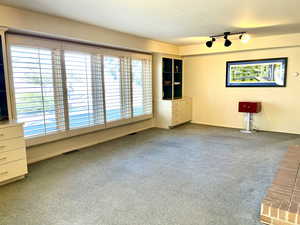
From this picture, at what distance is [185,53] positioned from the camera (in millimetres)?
6539

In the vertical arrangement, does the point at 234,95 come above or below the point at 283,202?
above

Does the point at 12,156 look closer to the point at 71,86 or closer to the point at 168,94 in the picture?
the point at 71,86

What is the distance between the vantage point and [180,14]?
350 cm

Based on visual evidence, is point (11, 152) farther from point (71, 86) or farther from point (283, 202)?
point (283, 202)

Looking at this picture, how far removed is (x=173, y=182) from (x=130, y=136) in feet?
8.84

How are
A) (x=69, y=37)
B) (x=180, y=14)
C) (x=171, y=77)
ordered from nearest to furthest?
(x=180, y=14) → (x=69, y=37) → (x=171, y=77)

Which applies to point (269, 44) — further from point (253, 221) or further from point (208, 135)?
point (253, 221)

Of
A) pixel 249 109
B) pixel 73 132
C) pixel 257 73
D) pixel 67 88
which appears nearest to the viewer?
pixel 67 88

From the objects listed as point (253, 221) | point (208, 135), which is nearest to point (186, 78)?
point (208, 135)

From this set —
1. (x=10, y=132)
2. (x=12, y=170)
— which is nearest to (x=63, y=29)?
(x=10, y=132)

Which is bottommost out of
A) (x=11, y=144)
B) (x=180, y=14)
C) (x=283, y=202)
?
(x=283, y=202)

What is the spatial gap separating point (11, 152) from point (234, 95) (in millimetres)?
5499

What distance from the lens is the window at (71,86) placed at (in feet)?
11.4

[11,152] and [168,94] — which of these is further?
[168,94]
